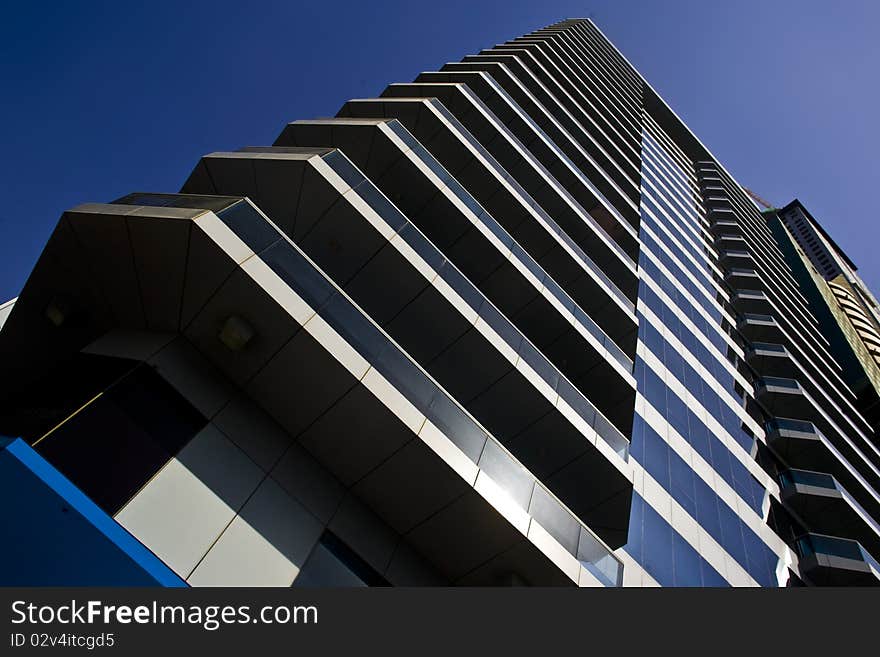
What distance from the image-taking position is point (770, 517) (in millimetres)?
19656

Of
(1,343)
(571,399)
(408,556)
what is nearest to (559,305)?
(571,399)

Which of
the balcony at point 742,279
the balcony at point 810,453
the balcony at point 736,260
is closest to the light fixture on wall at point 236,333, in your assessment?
the balcony at point 810,453

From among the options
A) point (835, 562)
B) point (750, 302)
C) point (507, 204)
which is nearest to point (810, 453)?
point (835, 562)

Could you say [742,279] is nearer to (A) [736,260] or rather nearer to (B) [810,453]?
(A) [736,260]

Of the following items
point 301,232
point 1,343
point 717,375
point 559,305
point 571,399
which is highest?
point 717,375

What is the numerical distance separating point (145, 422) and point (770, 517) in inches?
859

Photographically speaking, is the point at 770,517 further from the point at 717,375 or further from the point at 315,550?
the point at 315,550

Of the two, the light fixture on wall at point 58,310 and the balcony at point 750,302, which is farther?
the balcony at point 750,302

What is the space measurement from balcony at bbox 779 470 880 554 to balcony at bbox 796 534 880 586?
1886 mm

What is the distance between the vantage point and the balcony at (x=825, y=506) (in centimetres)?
2119

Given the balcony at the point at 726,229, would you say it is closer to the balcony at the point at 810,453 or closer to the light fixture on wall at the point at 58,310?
the balcony at the point at 810,453

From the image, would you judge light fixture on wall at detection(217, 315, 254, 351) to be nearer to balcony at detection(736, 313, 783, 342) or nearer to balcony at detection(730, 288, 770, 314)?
balcony at detection(736, 313, 783, 342)

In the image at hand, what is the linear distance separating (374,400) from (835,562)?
64.8 feet

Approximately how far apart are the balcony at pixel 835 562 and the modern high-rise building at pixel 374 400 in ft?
0.40
